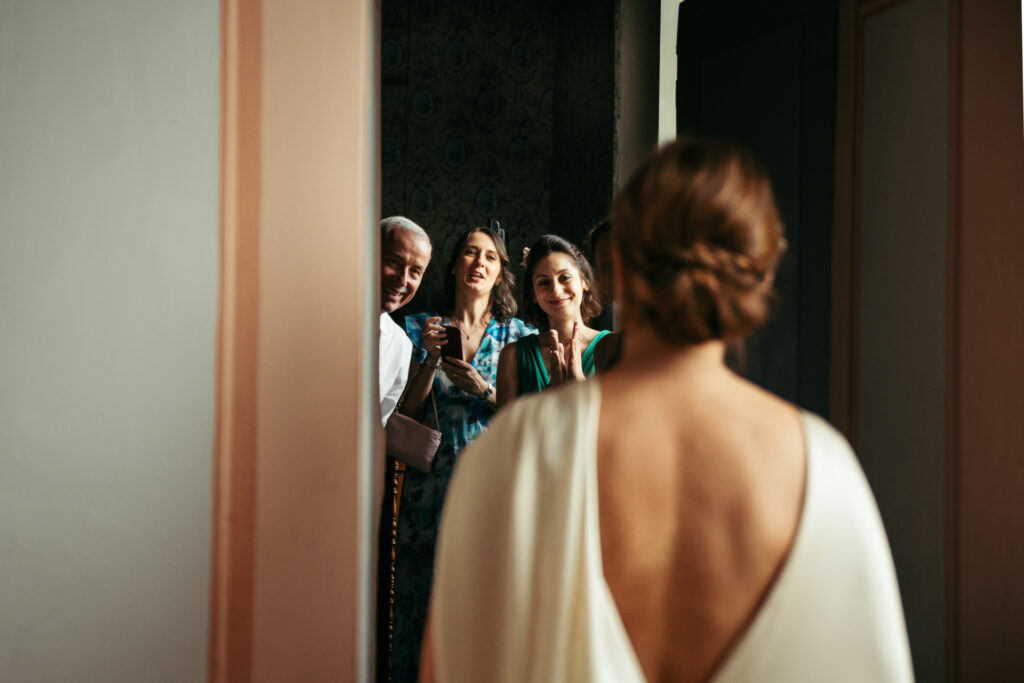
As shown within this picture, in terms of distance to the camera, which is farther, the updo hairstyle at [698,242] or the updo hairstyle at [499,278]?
the updo hairstyle at [499,278]

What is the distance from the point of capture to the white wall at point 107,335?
1328 millimetres

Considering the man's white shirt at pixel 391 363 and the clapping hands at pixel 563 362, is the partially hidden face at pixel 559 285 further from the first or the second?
the man's white shirt at pixel 391 363

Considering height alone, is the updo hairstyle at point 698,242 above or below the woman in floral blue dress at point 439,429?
above

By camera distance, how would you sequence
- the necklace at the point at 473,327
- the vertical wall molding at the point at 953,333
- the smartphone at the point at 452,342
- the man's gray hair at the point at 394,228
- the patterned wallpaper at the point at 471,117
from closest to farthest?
the vertical wall molding at the point at 953,333
the smartphone at the point at 452,342
the man's gray hair at the point at 394,228
the necklace at the point at 473,327
the patterned wallpaper at the point at 471,117

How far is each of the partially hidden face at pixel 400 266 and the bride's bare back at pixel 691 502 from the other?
183 centimetres

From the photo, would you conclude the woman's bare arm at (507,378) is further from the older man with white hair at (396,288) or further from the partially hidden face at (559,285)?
the older man with white hair at (396,288)

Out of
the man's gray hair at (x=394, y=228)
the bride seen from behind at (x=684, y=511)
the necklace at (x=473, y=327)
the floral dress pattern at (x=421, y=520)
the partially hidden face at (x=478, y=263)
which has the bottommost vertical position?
the floral dress pattern at (x=421, y=520)

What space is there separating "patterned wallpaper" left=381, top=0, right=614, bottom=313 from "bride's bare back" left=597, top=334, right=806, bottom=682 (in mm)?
4134

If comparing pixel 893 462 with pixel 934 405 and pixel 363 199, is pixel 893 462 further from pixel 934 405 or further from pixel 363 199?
pixel 363 199

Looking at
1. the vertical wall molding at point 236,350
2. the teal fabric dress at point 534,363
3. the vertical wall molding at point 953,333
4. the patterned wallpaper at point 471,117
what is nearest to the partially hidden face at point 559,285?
the teal fabric dress at point 534,363

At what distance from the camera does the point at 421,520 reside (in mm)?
2617

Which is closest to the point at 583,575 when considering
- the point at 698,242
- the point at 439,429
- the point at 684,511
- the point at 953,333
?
the point at 684,511

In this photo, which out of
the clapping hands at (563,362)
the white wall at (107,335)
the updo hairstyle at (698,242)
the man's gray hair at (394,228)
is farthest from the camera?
the man's gray hair at (394,228)

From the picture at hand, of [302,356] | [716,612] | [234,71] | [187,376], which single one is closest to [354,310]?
[302,356]
